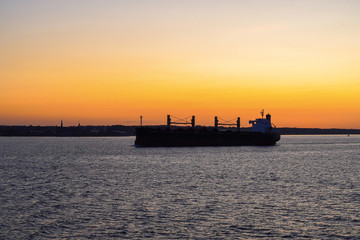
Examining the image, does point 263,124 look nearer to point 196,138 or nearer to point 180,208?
point 196,138

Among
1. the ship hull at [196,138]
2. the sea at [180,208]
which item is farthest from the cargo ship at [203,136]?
the sea at [180,208]

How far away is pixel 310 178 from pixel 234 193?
14.0 metres

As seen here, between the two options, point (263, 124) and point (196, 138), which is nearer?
point (196, 138)

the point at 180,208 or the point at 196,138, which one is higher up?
the point at 196,138

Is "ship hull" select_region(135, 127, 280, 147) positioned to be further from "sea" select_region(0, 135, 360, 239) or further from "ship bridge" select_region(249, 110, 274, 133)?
"sea" select_region(0, 135, 360, 239)

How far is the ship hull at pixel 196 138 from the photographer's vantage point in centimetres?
10475

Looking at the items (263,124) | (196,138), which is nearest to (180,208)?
(196,138)

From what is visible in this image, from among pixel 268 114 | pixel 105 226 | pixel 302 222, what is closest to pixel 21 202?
pixel 105 226

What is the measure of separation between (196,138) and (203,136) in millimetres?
2411

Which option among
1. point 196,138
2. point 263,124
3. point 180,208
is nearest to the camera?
point 180,208

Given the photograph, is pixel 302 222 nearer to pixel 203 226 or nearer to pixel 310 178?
pixel 203 226

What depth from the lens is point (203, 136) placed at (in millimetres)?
112750

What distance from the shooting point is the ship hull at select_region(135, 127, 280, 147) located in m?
105

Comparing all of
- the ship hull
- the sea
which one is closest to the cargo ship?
the ship hull
